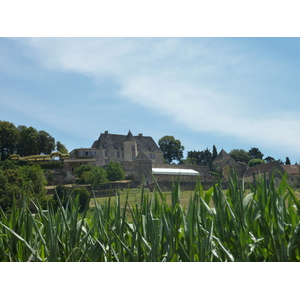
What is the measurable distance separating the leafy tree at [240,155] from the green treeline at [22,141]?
23787 millimetres

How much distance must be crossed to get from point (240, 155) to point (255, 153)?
7.61 feet

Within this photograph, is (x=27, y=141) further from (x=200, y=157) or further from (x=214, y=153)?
(x=214, y=153)

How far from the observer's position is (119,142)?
49219 mm

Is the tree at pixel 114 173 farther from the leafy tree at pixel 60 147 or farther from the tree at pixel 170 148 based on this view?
the tree at pixel 170 148

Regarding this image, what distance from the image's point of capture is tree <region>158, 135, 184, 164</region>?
179 feet

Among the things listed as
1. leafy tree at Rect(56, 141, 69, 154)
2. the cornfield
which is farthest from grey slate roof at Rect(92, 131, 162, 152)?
the cornfield

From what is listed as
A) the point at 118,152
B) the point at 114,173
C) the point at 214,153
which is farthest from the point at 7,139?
the point at 214,153

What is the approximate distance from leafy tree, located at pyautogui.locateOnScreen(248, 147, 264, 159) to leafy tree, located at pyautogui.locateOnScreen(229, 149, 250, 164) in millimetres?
566

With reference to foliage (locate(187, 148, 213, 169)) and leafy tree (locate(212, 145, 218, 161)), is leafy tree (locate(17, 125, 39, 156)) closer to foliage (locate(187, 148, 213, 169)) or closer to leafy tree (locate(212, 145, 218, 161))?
foliage (locate(187, 148, 213, 169))

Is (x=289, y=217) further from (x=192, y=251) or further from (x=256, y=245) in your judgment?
(x=192, y=251)

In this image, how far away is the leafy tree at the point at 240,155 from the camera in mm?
50694

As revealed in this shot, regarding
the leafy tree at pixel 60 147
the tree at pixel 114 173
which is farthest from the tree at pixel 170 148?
the tree at pixel 114 173

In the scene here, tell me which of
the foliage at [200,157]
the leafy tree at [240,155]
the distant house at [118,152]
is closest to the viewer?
the distant house at [118,152]

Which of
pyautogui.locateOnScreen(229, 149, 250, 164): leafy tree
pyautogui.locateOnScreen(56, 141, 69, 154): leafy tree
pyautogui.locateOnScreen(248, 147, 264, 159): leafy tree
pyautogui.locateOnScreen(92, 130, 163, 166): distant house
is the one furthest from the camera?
pyautogui.locateOnScreen(248, 147, 264, 159): leafy tree
